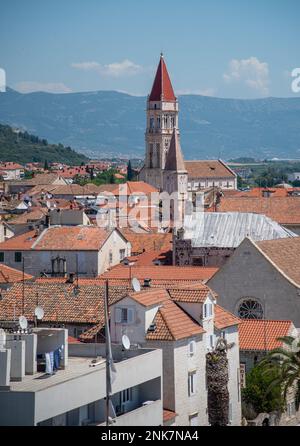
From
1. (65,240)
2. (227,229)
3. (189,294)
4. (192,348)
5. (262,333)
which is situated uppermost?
(227,229)

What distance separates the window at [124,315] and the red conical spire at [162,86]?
6233 inches

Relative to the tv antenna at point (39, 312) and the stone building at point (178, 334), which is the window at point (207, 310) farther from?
the tv antenna at point (39, 312)

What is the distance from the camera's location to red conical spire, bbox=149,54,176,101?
19575 cm

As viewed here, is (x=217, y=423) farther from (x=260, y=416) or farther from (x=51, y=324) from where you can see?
(x=51, y=324)

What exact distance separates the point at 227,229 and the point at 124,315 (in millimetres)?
34068

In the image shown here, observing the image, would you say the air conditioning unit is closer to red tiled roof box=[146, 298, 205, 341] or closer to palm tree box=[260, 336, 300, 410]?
red tiled roof box=[146, 298, 205, 341]

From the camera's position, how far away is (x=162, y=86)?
19500 cm

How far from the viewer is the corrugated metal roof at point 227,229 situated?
232 feet

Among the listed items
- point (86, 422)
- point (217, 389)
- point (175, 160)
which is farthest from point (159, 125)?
point (86, 422)

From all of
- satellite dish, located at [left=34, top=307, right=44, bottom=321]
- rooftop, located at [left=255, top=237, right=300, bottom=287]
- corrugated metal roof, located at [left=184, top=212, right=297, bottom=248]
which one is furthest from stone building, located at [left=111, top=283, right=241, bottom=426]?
corrugated metal roof, located at [left=184, top=212, right=297, bottom=248]

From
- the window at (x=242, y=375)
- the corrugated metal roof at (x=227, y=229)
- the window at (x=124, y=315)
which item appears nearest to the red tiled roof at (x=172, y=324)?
the window at (x=124, y=315)

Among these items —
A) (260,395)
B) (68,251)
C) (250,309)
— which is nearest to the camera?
(260,395)

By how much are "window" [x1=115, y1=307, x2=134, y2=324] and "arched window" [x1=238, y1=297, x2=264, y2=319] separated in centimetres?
1653

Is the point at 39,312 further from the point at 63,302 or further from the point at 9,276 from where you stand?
the point at 9,276
